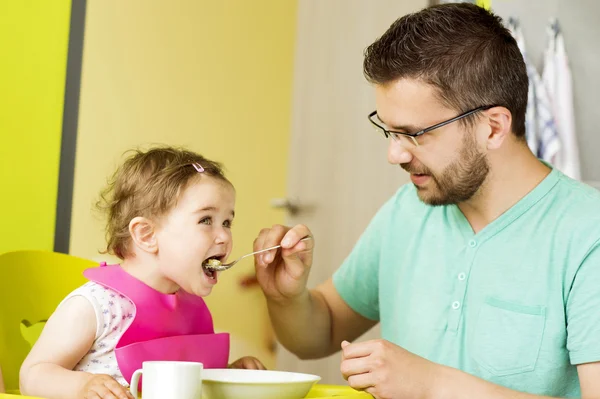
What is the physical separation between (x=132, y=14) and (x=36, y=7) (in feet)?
1.76

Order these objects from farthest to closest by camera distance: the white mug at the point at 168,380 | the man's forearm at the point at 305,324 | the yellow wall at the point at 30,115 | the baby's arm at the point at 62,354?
the yellow wall at the point at 30,115 < the man's forearm at the point at 305,324 < the baby's arm at the point at 62,354 < the white mug at the point at 168,380

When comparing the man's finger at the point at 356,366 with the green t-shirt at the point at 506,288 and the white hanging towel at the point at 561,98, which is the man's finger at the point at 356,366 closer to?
the green t-shirt at the point at 506,288

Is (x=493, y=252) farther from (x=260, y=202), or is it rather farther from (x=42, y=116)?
(x=260, y=202)

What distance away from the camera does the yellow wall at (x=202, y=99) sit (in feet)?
7.09

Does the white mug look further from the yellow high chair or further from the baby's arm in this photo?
the yellow high chair

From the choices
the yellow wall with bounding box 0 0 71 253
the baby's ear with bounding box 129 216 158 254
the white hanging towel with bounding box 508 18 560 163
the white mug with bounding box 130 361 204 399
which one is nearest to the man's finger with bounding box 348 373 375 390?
the white mug with bounding box 130 361 204 399

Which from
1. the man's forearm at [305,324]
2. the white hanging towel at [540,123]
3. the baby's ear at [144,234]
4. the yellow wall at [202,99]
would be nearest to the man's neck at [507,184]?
the man's forearm at [305,324]

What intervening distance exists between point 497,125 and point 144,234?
731 millimetres

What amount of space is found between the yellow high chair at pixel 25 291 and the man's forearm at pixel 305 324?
1.38 feet

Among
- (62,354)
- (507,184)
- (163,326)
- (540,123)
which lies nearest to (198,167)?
(163,326)

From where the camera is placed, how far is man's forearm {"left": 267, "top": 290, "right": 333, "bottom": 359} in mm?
1671

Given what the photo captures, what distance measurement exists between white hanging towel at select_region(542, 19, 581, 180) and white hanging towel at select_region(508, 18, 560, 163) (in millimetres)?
21

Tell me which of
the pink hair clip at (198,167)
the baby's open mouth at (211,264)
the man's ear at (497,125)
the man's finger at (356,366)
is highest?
the man's ear at (497,125)

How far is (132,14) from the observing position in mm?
2396
